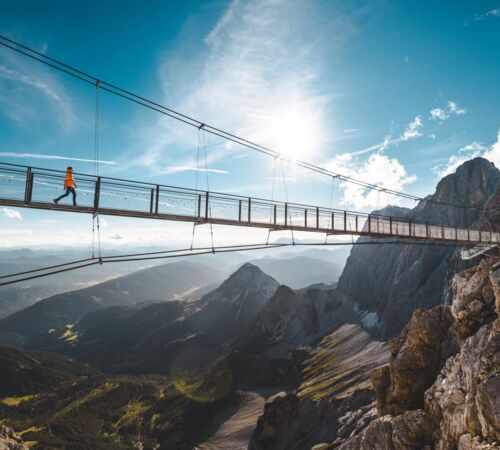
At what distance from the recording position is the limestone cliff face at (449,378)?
597 inches

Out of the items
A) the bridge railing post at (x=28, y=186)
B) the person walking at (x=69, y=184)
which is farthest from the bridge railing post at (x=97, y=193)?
the bridge railing post at (x=28, y=186)

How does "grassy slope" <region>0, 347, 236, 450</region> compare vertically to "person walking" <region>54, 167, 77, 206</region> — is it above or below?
below

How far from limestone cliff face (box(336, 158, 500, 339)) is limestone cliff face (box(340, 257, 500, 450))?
210 feet

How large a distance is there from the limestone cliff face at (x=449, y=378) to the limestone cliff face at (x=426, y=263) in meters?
63.9

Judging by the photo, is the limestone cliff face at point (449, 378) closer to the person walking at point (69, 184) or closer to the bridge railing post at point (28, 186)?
the person walking at point (69, 184)

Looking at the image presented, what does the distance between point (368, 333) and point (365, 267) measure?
46.7m

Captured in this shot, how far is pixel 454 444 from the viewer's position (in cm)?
1661

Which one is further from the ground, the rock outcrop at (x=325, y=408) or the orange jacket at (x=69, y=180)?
the orange jacket at (x=69, y=180)

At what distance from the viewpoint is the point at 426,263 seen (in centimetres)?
11100

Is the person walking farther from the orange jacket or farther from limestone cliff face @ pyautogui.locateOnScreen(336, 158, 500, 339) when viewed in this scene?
limestone cliff face @ pyautogui.locateOnScreen(336, 158, 500, 339)

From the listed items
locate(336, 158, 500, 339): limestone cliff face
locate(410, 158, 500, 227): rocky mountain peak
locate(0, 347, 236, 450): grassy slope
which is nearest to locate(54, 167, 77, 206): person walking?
locate(336, 158, 500, 339): limestone cliff face

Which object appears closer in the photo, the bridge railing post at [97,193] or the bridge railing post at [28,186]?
the bridge railing post at [28,186]

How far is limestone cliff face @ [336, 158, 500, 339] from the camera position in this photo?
338 feet

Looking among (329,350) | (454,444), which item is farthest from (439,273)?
(454,444)
